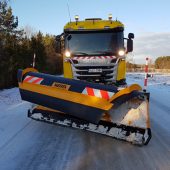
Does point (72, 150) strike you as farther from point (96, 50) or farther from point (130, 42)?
point (130, 42)

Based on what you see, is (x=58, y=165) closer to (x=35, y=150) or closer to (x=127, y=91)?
(x=35, y=150)

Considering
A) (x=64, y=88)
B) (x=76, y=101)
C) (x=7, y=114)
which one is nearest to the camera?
(x=76, y=101)

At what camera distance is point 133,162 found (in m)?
4.93

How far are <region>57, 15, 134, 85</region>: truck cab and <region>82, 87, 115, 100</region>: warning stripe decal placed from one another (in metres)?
3.33

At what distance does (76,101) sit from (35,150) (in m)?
1.12

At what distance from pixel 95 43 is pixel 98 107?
14.4 ft

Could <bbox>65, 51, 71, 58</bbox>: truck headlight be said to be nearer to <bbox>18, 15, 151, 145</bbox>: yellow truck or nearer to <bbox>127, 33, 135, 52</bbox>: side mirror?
<bbox>18, 15, 151, 145</bbox>: yellow truck

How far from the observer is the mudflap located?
560 centimetres

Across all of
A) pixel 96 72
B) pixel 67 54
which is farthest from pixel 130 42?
pixel 67 54

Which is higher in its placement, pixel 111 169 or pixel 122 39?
pixel 122 39

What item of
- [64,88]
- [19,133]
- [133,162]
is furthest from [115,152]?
[19,133]

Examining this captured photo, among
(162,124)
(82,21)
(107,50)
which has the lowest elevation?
(162,124)

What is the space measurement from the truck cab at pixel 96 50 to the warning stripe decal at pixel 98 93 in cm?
333

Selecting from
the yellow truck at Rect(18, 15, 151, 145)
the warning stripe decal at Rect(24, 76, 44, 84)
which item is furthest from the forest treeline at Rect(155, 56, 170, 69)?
the warning stripe decal at Rect(24, 76, 44, 84)
